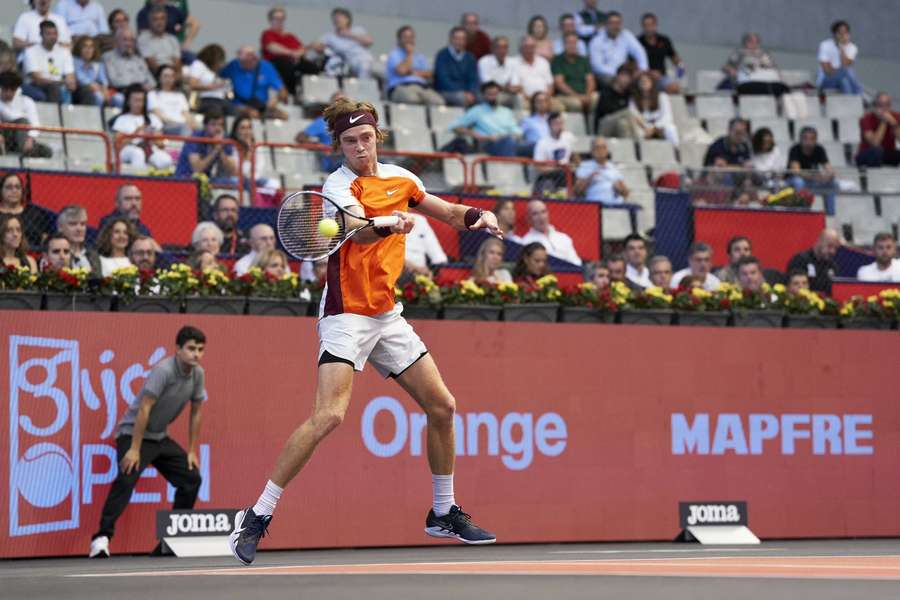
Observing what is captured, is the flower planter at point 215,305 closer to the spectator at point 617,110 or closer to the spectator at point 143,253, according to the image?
the spectator at point 143,253

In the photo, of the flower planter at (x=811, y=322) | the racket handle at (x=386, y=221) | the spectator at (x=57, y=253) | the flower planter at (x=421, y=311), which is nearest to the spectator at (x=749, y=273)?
the flower planter at (x=811, y=322)

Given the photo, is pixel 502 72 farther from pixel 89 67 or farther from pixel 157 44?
pixel 89 67

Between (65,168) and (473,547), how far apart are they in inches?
232

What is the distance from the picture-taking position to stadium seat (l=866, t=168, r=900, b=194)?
19172mm

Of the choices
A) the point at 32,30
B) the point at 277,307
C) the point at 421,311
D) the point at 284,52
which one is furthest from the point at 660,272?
the point at 32,30

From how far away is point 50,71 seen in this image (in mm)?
18203

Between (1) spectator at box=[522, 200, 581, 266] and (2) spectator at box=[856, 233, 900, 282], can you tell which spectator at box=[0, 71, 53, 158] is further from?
(2) spectator at box=[856, 233, 900, 282]

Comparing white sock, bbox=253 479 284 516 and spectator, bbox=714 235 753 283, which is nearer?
white sock, bbox=253 479 284 516

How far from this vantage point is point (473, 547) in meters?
13.6

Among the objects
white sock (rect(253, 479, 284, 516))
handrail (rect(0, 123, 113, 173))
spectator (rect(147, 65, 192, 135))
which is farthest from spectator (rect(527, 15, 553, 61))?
white sock (rect(253, 479, 284, 516))

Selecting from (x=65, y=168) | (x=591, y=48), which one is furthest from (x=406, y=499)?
(x=591, y=48)

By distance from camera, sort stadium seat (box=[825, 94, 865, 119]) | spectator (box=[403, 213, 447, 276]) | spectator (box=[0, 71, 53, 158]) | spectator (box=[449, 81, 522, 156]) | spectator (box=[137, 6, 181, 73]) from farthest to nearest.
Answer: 1. stadium seat (box=[825, 94, 865, 119])
2. spectator (box=[449, 81, 522, 156])
3. spectator (box=[137, 6, 181, 73])
4. spectator (box=[403, 213, 447, 276])
5. spectator (box=[0, 71, 53, 158])

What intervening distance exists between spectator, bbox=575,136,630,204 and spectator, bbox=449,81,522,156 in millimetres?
Result: 1560

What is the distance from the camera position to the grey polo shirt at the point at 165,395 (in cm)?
1246
